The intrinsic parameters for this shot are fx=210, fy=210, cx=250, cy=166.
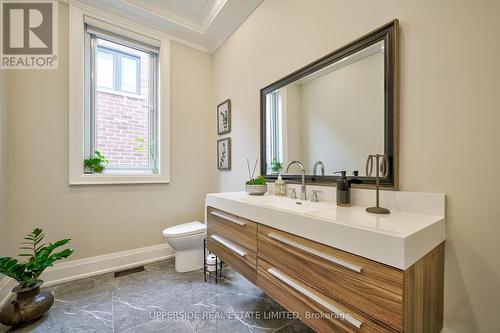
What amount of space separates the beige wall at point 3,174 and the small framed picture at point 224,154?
1.90 meters

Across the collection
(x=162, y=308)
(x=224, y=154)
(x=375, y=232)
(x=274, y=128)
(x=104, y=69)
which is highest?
(x=104, y=69)

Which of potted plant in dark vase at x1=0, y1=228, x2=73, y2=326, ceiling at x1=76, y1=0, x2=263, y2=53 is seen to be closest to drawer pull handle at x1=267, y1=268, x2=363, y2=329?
potted plant in dark vase at x1=0, y1=228, x2=73, y2=326

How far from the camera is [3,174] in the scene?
5.65 ft

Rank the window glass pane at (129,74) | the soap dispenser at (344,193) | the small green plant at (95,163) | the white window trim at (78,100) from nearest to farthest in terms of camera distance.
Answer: the soap dispenser at (344,193), the white window trim at (78,100), the small green plant at (95,163), the window glass pane at (129,74)

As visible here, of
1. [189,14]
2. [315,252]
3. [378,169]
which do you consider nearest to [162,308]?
[315,252]

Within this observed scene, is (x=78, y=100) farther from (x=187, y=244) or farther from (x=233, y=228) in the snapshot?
(x=233, y=228)

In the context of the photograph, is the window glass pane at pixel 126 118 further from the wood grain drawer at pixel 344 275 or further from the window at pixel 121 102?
the wood grain drawer at pixel 344 275

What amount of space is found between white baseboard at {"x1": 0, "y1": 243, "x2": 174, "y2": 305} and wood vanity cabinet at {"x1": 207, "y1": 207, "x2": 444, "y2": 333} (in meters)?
1.67

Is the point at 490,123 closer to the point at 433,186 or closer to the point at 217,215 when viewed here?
the point at 433,186

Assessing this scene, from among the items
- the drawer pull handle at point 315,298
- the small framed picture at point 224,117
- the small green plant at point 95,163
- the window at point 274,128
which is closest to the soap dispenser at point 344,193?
the drawer pull handle at point 315,298

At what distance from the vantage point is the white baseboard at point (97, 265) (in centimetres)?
189

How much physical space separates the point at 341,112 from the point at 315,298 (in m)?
1.07

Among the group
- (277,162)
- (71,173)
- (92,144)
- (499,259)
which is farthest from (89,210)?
(499,259)

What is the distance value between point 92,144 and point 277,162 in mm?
1978
